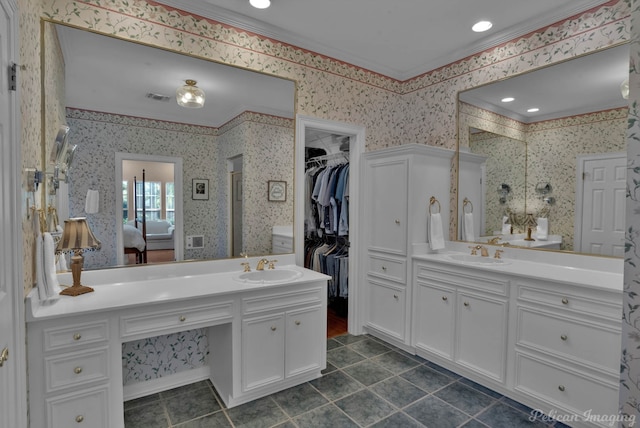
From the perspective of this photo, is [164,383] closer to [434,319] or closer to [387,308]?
[387,308]

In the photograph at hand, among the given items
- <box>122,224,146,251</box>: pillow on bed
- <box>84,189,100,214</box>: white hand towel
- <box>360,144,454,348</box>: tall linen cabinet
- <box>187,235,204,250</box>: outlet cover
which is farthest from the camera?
<box>360,144,454,348</box>: tall linen cabinet

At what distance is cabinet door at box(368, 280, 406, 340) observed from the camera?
2973 mm

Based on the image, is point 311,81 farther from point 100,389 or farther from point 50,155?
point 100,389

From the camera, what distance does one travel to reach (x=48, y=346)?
1546 mm

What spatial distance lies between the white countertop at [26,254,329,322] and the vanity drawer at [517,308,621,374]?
4.62 ft

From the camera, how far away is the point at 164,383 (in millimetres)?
2301

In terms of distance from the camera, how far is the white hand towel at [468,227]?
3.03 meters

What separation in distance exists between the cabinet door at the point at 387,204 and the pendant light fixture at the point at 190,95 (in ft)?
5.52

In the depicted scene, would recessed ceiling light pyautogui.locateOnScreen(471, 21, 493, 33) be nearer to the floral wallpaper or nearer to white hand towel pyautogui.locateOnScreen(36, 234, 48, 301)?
the floral wallpaper

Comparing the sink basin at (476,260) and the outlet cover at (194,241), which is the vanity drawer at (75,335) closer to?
the outlet cover at (194,241)

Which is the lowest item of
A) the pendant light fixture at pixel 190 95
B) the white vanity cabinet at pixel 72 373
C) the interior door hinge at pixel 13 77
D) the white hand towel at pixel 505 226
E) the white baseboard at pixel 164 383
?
the white baseboard at pixel 164 383

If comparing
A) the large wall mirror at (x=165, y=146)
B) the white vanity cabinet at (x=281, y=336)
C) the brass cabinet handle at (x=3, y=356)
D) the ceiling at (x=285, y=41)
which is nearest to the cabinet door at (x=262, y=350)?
the white vanity cabinet at (x=281, y=336)

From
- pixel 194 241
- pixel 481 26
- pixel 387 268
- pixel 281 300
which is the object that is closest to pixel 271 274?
pixel 281 300

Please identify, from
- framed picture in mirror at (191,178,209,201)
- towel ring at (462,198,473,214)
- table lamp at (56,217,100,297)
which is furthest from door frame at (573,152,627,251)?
table lamp at (56,217,100,297)
